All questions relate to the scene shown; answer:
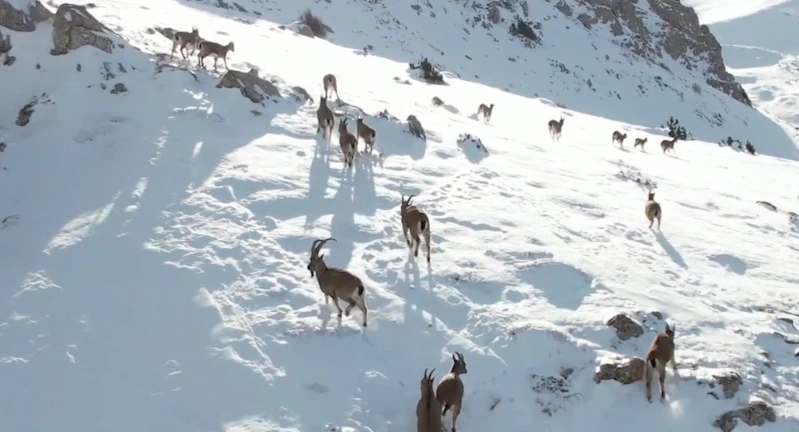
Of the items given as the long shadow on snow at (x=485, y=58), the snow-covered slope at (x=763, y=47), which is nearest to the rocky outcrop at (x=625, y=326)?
the long shadow on snow at (x=485, y=58)

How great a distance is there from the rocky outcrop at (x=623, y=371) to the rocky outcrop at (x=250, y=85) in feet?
35.2

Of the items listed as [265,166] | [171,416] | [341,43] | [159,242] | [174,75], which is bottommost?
[171,416]

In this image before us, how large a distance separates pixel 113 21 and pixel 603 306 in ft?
50.7

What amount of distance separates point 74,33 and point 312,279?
10.1m

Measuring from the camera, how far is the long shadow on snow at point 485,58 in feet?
109

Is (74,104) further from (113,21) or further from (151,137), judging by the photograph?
(113,21)

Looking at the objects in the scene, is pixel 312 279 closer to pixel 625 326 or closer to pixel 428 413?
pixel 428 413

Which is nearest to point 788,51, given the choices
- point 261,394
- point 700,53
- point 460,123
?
point 700,53

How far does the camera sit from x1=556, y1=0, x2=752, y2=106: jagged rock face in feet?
170

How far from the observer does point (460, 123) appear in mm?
19703

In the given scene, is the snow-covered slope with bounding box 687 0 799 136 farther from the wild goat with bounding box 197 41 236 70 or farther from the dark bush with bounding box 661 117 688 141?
the wild goat with bounding box 197 41 236 70

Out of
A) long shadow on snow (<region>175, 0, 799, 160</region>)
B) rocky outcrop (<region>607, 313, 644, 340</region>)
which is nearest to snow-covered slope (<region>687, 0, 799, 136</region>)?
long shadow on snow (<region>175, 0, 799, 160</region>)

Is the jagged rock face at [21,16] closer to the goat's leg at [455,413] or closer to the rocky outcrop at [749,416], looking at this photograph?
the goat's leg at [455,413]

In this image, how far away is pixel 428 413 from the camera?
703 cm
